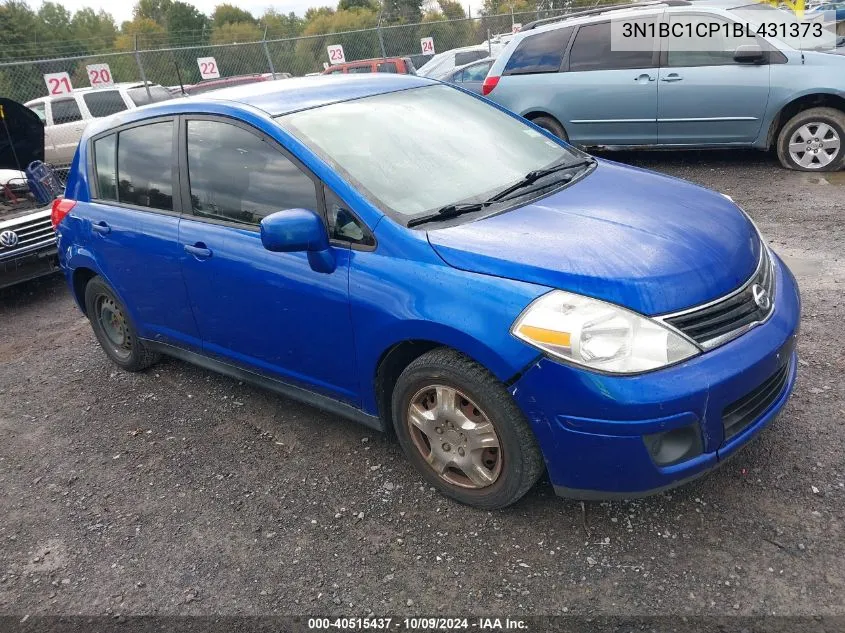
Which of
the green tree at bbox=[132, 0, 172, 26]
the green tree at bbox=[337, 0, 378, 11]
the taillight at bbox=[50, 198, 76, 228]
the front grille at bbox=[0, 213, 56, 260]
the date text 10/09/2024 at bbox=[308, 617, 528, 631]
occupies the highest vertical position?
the green tree at bbox=[132, 0, 172, 26]

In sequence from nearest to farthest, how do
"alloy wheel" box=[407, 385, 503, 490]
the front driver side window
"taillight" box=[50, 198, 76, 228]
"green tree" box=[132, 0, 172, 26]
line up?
"alloy wheel" box=[407, 385, 503, 490], the front driver side window, "taillight" box=[50, 198, 76, 228], "green tree" box=[132, 0, 172, 26]

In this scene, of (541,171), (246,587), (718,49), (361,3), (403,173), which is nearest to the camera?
(246,587)

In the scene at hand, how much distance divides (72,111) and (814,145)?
12873 millimetres

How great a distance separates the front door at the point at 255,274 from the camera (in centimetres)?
295

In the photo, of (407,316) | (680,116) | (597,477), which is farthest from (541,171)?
(680,116)

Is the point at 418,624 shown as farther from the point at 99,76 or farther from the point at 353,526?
the point at 99,76

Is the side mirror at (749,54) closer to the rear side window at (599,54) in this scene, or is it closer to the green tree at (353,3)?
the rear side window at (599,54)

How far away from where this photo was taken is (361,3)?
66.9 m

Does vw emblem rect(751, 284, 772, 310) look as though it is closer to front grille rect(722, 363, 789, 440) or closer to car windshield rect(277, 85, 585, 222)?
front grille rect(722, 363, 789, 440)

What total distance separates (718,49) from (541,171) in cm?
494

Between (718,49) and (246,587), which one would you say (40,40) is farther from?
(246,587)

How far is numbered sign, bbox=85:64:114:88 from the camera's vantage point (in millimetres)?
14156

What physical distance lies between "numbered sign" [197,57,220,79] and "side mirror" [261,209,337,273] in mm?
16057

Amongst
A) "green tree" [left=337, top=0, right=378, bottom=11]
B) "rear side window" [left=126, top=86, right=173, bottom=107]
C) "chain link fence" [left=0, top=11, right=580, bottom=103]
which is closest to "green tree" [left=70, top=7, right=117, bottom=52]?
"green tree" [left=337, top=0, right=378, bottom=11]
